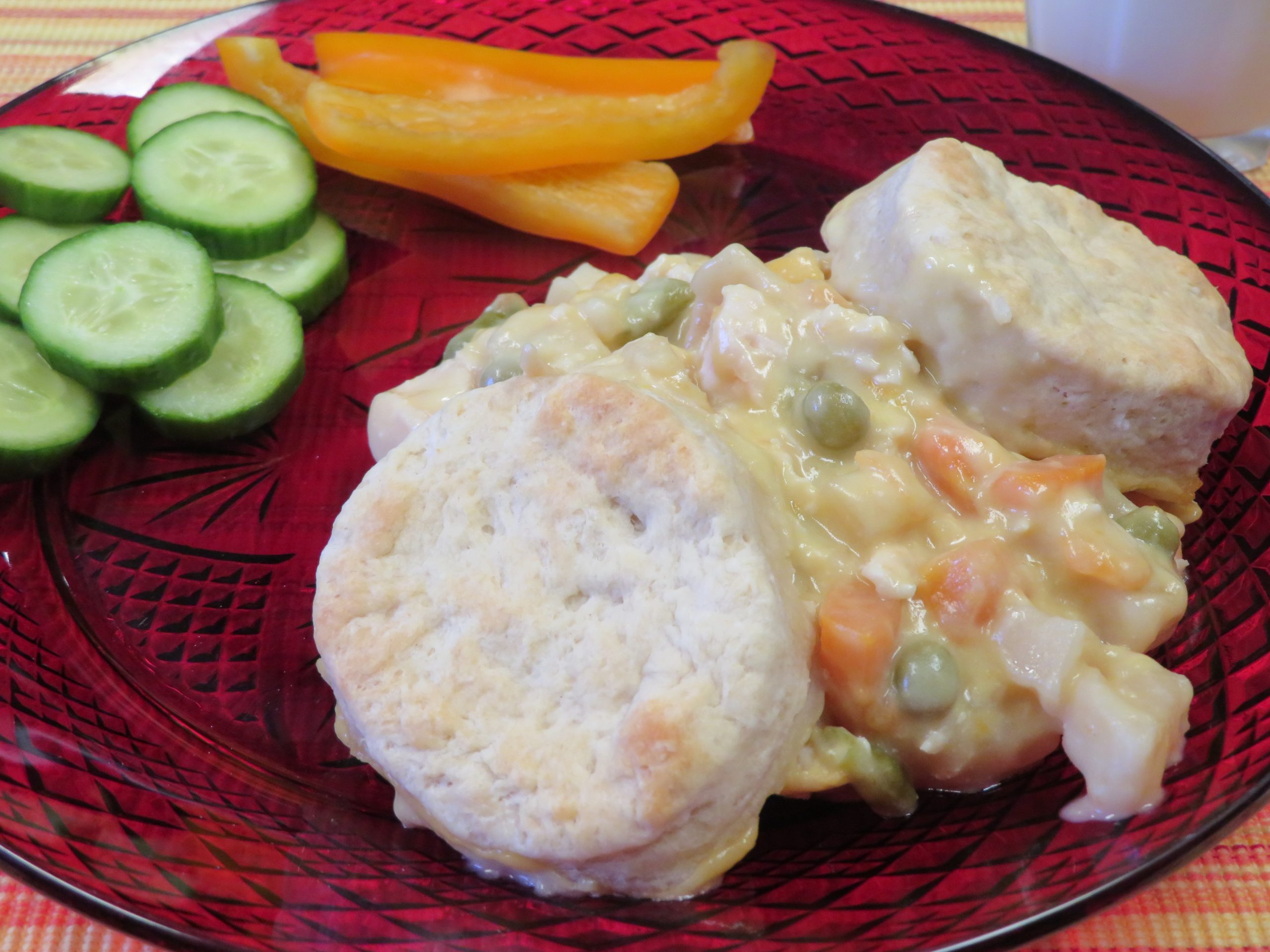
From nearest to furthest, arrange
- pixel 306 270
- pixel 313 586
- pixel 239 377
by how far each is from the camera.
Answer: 1. pixel 313 586
2. pixel 239 377
3. pixel 306 270

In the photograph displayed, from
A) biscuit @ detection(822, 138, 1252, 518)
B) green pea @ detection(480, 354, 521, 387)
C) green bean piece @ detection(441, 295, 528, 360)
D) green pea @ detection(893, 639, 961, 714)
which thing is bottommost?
green bean piece @ detection(441, 295, 528, 360)

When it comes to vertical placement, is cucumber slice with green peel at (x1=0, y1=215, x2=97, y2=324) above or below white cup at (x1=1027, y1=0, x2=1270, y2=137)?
below

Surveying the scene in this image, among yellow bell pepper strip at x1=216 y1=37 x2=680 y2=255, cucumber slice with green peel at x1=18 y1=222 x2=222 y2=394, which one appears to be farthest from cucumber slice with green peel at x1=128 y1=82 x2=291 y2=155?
cucumber slice with green peel at x1=18 y1=222 x2=222 y2=394

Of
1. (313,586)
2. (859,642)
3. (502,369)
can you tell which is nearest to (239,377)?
(313,586)

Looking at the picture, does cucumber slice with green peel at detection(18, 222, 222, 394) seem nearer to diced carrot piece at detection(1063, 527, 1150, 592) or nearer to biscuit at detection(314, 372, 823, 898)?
biscuit at detection(314, 372, 823, 898)

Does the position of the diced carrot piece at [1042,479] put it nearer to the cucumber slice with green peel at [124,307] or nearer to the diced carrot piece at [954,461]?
the diced carrot piece at [954,461]

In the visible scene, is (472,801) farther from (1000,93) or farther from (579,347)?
(1000,93)

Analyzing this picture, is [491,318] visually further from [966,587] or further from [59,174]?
[966,587]
